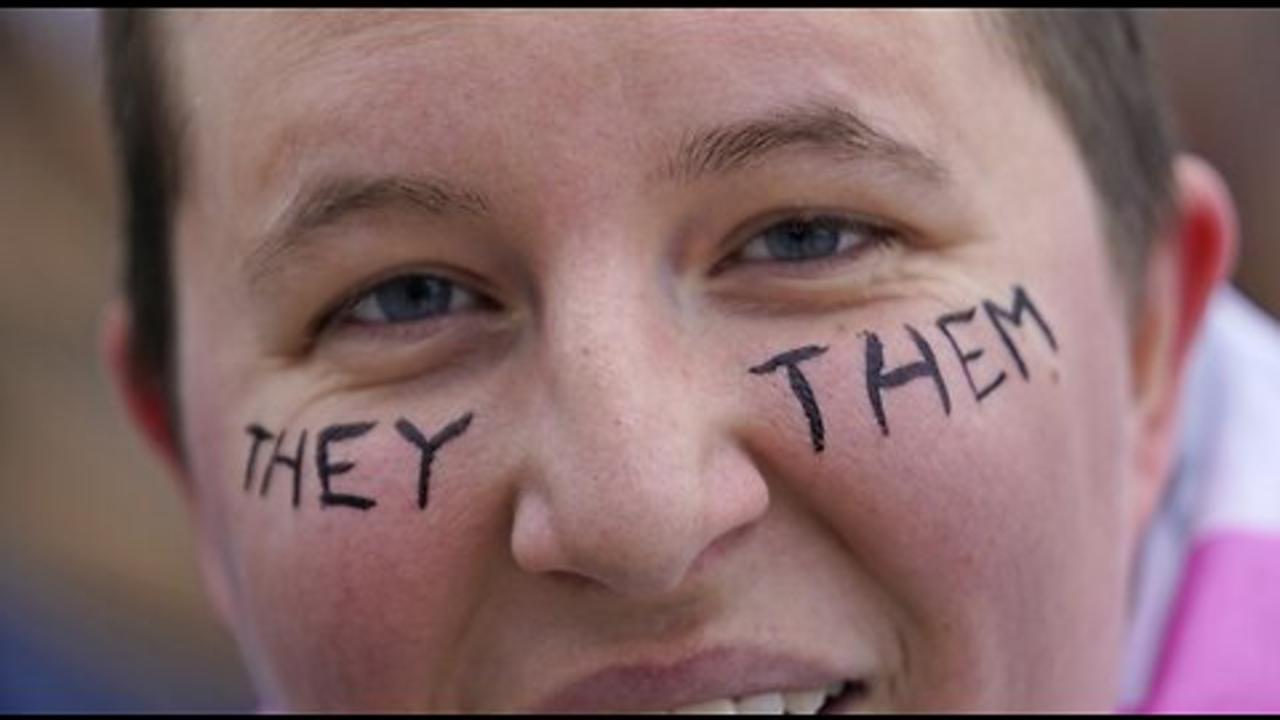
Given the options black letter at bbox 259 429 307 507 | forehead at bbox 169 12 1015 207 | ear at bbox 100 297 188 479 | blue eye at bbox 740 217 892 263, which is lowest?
black letter at bbox 259 429 307 507

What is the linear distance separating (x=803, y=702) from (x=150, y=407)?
713mm

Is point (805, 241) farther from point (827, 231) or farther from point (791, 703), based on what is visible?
point (791, 703)

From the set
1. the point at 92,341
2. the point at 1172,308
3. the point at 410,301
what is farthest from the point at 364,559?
the point at 92,341

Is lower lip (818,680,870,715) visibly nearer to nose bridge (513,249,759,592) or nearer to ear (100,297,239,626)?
nose bridge (513,249,759,592)

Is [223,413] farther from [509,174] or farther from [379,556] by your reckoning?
[509,174]

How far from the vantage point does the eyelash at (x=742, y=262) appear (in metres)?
1.27

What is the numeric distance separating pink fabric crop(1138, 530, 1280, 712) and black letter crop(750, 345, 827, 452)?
19.7 inches

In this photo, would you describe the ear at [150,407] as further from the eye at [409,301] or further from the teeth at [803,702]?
the teeth at [803,702]

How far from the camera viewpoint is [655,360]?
3.93ft

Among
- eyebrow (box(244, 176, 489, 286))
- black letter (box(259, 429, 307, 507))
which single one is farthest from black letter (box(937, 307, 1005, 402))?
black letter (box(259, 429, 307, 507))

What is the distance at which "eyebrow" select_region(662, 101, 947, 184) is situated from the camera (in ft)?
3.99

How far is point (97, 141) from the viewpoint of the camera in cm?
413

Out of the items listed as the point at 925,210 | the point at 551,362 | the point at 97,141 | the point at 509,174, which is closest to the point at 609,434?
the point at 551,362

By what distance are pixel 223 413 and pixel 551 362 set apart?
323mm
